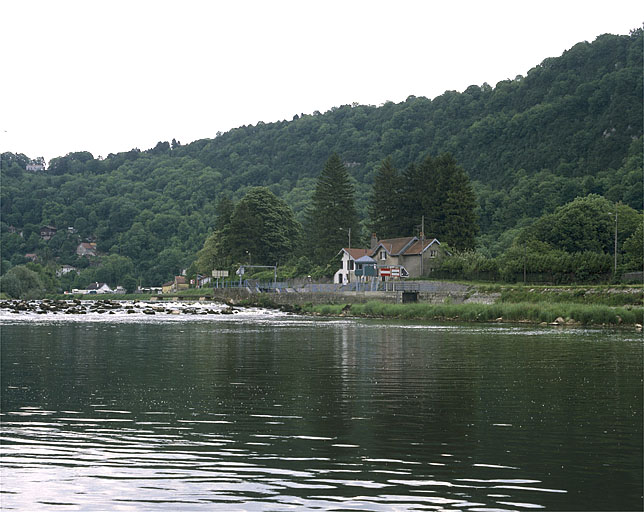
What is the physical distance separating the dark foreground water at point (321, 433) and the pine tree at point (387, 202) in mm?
93593

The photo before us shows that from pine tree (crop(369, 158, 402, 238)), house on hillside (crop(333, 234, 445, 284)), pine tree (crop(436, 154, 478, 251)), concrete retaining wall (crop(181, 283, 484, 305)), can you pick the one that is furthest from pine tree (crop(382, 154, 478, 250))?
concrete retaining wall (crop(181, 283, 484, 305))

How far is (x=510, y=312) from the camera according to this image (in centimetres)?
6812

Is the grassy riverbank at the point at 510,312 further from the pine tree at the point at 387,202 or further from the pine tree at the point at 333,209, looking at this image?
the pine tree at the point at 333,209

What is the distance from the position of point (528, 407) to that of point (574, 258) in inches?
2567

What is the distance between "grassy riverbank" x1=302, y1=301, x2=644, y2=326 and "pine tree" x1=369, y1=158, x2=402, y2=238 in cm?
3850

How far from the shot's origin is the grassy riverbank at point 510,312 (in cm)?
6003

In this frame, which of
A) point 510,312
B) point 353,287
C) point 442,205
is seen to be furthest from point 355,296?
point 510,312

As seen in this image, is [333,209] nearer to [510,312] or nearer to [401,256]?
[401,256]

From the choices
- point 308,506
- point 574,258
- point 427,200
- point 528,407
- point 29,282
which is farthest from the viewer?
point 29,282

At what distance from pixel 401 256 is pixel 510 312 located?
47097 millimetres

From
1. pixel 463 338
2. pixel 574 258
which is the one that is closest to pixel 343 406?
pixel 463 338

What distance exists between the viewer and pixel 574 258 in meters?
81.9

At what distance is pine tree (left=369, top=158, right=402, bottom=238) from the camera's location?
416ft

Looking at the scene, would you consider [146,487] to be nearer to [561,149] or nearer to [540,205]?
[540,205]
